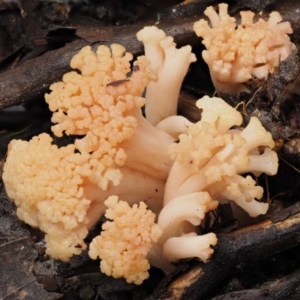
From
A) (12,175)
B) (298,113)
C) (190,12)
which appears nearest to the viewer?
(12,175)

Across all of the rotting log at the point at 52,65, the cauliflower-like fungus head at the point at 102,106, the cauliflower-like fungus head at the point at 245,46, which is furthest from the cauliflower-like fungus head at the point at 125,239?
the rotting log at the point at 52,65

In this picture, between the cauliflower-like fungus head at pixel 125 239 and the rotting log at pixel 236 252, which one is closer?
the cauliflower-like fungus head at pixel 125 239

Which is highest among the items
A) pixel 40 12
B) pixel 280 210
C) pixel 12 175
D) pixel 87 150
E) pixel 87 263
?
pixel 40 12

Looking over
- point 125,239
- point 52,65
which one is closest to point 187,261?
point 125,239

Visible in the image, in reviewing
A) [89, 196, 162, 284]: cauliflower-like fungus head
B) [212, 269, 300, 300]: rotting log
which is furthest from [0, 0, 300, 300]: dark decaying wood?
[89, 196, 162, 284]: cauliflower-like fungus head

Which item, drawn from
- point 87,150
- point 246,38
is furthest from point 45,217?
point 246,38

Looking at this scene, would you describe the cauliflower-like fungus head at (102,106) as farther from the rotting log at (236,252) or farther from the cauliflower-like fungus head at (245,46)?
Result: the rotting log at (236,252)

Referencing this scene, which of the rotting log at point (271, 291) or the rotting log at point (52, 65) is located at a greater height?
the rotting log at point (52, 65)

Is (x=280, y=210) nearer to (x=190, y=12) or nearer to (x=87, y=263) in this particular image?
(x=87, y=263)

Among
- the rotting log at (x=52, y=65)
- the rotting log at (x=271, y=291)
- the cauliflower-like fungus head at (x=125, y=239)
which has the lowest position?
the rotting log at (x=271, y=291)
